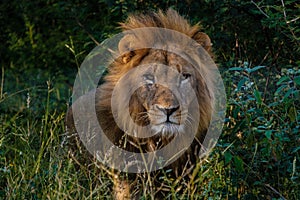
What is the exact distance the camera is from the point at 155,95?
13.6 feet

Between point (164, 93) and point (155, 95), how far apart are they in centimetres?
6

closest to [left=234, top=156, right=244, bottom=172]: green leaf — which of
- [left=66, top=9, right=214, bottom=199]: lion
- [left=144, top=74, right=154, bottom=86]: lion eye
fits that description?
[left=66, top=9, right=214, bottom=199]: lion

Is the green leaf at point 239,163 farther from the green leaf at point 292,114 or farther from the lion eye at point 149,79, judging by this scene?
the lion eye at point 149,79

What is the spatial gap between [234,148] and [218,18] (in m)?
1.95

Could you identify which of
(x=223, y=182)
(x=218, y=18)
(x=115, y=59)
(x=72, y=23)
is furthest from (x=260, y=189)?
(x=72, y=23)

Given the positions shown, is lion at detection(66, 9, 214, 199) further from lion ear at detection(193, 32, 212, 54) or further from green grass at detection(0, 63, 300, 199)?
green grass at detection(0, 63, 300, 199)

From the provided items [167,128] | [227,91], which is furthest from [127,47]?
[227,91]

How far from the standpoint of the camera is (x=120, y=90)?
4.50 meters

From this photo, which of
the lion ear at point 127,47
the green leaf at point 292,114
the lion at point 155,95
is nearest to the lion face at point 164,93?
the lion at point 155,95

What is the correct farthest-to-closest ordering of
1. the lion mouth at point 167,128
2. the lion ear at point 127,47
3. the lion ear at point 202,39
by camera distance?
the lion ear at point 202,39 < the lion ear at point 127,47 < the lion mouth at point 167,128

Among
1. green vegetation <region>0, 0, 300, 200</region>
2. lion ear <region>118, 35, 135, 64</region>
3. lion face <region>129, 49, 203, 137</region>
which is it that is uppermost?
lion ear <region>118, 35, 135, 64</region>

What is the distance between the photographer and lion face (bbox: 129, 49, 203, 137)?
13.3ft

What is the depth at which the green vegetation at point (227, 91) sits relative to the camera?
391 centimetres

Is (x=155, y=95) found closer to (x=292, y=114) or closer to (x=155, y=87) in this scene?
(x=155, y=87)
